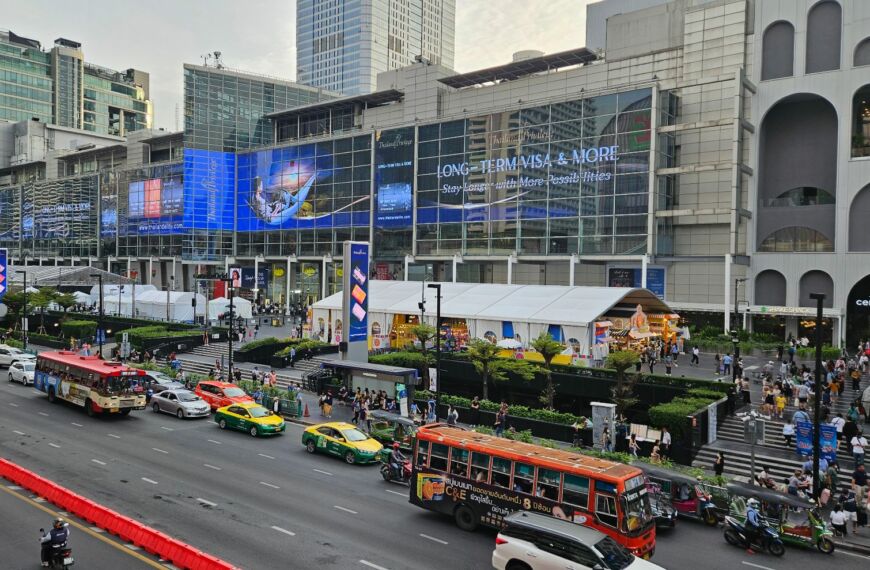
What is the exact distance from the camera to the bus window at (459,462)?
17750mm

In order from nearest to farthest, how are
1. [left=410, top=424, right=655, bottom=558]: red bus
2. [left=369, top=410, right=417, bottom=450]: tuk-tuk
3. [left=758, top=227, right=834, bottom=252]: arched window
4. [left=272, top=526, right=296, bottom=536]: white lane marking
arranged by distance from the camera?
[left=410, top=424, right=655, bottom=558]: red bus, [left=272, top=526, right=296, bottom=536]: white lane marking, [left=369, top=410, right=417, bottom=450]: tuk-tuk, [left=758, top=227, right=834, bottom=252]: arched window

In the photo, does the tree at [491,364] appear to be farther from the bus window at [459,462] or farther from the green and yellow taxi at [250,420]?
the bus window at [459,462]

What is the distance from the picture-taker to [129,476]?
2098cm

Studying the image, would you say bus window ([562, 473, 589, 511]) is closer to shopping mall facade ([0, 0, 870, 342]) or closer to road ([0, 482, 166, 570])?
road ([0, 482, 166, 570])

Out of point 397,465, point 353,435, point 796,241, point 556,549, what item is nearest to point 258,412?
point 353,435

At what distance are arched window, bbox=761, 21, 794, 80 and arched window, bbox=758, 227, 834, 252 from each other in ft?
44.5

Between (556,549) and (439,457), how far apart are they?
5733 millimetres

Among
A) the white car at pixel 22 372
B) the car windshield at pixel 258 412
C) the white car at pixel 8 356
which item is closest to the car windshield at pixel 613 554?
the car windshield at pixel 258 412

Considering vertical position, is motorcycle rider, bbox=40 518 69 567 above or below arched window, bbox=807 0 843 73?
below

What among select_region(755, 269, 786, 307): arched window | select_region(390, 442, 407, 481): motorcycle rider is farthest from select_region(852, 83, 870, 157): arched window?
select_region(390, 442, 407, 481): motorcycle rider

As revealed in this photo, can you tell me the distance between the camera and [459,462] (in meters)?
17.9

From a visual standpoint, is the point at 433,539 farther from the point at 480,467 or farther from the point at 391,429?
the point at 391,429

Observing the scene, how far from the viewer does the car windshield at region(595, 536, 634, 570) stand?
12.5 m

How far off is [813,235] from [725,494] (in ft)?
A: 148
